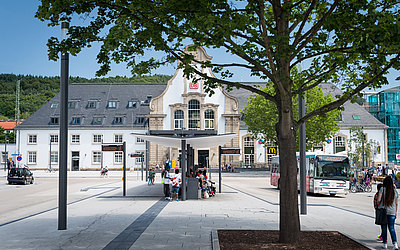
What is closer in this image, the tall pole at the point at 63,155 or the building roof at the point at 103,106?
the tall pole at the point at 63,155

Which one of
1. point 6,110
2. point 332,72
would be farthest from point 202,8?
point 6,110

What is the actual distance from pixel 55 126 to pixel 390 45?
244 ft

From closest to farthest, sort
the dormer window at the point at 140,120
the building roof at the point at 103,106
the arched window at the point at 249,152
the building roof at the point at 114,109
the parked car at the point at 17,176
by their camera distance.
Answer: the parked car at the point at 17,176, the arched window at the point at 249,152, the building roof at the point at 114,109, the building roof at the point at 103,106, the dormer window at the point at 140,120

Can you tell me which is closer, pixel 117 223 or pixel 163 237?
pixel 163 237

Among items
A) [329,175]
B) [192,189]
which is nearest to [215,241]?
[192,189]

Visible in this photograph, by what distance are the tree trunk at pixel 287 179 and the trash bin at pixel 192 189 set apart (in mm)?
12690

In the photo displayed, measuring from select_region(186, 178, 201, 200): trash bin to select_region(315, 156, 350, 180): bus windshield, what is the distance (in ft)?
31.2

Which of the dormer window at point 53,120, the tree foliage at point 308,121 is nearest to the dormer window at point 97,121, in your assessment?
the dormer window at point 53,120

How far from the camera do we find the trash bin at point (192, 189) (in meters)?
21.9

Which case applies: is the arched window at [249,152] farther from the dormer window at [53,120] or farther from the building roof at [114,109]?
the dormer window at [53,120]

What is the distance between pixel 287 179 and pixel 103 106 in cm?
7357

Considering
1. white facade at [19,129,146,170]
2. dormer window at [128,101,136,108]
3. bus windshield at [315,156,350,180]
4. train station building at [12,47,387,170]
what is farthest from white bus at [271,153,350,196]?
dormer window at [128,101,136,108]

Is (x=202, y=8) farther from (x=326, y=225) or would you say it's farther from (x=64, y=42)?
(x=326, y=225)

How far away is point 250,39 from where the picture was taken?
32.0 ft
